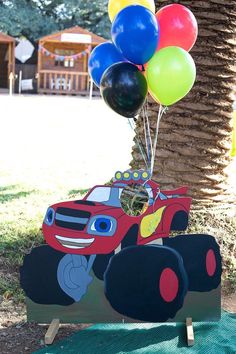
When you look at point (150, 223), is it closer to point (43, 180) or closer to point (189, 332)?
point (189, 332)

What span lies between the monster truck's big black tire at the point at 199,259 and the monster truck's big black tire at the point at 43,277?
73 cm

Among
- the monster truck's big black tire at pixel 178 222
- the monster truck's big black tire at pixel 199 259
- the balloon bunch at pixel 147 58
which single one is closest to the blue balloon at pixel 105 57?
the balloon bunch at pixel 147 58

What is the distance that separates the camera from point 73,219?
11.0 feet

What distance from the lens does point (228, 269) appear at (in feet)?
15.0

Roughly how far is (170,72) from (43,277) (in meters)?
1.52

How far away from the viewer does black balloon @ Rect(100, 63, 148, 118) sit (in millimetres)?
3184

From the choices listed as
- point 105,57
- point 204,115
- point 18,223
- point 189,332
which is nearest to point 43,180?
point 18,223

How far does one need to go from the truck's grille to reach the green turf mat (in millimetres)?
748

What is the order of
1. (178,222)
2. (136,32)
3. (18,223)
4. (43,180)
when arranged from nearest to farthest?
(136,32) → (178,222) → (18,223) → (43,180)

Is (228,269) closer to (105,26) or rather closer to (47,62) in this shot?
(47,62)

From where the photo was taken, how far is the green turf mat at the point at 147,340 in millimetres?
3342

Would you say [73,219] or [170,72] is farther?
[73,219]

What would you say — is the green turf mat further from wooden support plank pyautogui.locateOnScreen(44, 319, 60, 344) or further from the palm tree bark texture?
the palm tree bark texture

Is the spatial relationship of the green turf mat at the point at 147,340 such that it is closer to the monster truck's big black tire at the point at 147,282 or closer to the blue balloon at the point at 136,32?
the monster truck's big black tire at the point at 147,282
